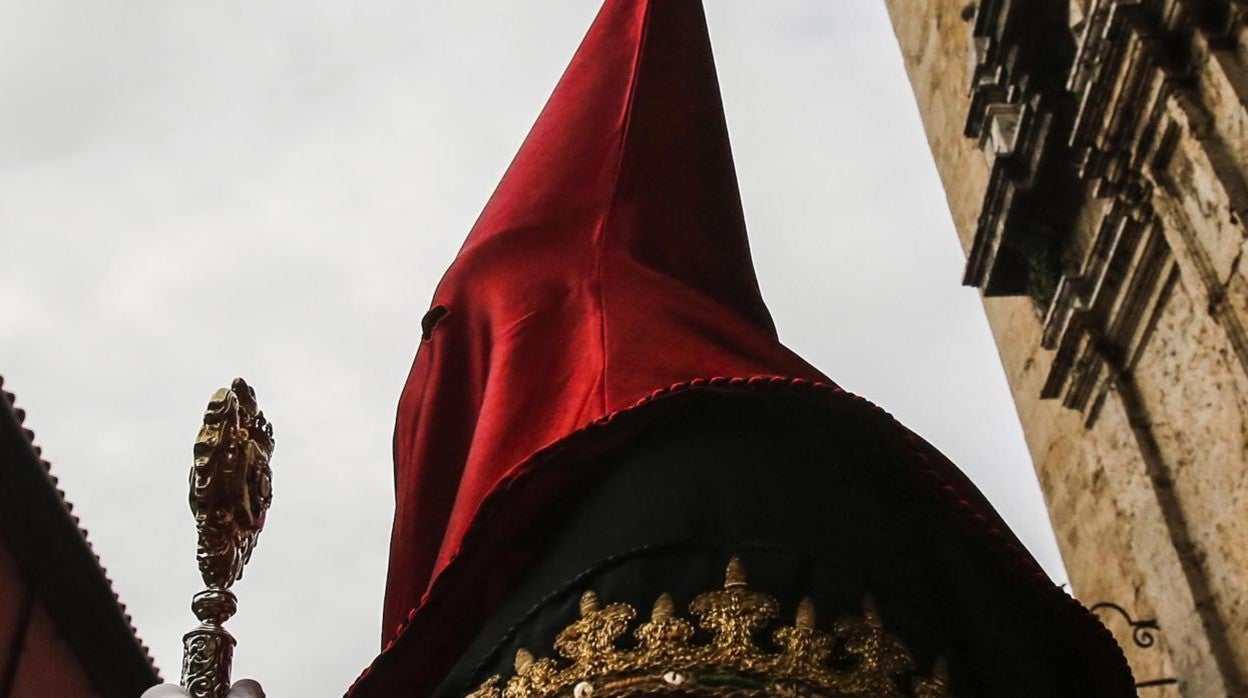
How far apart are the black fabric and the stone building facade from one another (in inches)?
130

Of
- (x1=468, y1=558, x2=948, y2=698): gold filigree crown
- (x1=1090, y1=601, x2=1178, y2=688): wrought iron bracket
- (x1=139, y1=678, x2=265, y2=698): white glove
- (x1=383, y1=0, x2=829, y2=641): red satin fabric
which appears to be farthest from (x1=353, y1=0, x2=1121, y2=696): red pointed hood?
(x1=1090, y1=601, x2=1178, y2=688): wrought iron bracket

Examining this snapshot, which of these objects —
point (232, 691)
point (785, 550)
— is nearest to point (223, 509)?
point (232, 691)

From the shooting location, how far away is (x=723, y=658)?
3.56 feet

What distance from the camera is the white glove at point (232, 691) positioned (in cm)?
172

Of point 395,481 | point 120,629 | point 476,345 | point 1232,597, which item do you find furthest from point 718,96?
point 120,629

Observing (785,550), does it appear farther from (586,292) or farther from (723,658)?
(586,292)

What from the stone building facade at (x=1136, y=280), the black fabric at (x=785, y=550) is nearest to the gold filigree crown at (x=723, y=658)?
the black fabric at (x=785, y=550)

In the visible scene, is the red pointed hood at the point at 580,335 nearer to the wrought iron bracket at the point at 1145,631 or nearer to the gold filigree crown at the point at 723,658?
the gold filigree crown at the point at 723,658

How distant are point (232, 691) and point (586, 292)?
0.86m

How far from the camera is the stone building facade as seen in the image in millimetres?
4336

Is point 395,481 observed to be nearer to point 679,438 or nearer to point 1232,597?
Result: point 679,438

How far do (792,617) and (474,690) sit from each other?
1.03 feet

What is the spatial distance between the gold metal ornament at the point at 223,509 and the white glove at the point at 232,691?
21mm

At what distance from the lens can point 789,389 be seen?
126cm
